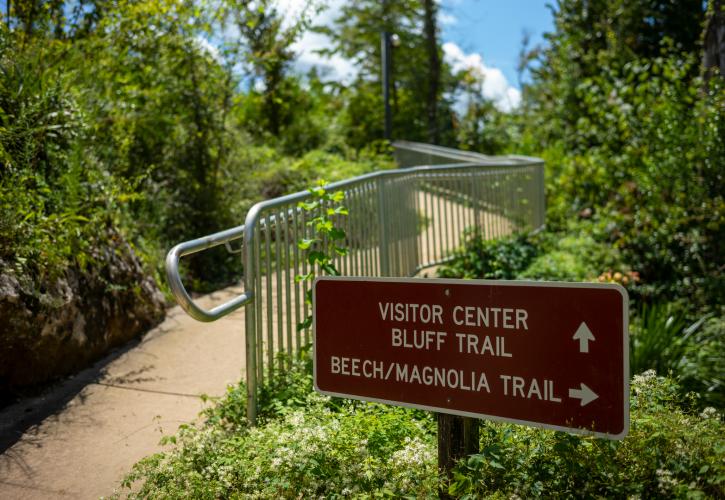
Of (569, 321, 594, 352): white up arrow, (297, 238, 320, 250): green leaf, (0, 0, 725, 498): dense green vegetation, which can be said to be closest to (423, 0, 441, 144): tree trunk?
(0, 0, 725, 498): dense green vegetation

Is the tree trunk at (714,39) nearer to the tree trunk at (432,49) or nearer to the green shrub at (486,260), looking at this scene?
the green shrub at (486,260)

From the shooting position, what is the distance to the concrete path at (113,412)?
11.3ft

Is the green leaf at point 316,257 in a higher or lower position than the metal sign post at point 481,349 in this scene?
higher

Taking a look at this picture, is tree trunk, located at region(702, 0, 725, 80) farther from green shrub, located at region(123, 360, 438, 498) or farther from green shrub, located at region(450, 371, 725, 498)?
green shrub, located at region(123, 360, 438, 498)

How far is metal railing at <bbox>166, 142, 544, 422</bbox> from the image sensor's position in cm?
358

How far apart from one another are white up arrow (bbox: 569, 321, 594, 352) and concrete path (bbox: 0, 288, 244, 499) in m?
2.51

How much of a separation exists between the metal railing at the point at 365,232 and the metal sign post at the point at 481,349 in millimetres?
789

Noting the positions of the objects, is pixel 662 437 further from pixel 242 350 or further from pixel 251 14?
pixel 251 14

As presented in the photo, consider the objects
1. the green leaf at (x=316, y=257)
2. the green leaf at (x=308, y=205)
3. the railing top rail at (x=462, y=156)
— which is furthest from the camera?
the railing top rail at (x=462, y=156)

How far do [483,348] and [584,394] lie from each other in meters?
0.36

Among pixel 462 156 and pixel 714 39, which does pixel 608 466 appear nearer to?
pixel 714 39

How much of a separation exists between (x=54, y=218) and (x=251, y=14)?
15.9ft

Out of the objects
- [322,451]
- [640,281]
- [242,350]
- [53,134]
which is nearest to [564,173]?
[640,281]

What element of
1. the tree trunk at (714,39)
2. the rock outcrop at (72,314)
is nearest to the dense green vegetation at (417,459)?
the rock outcrop at (72,314)
